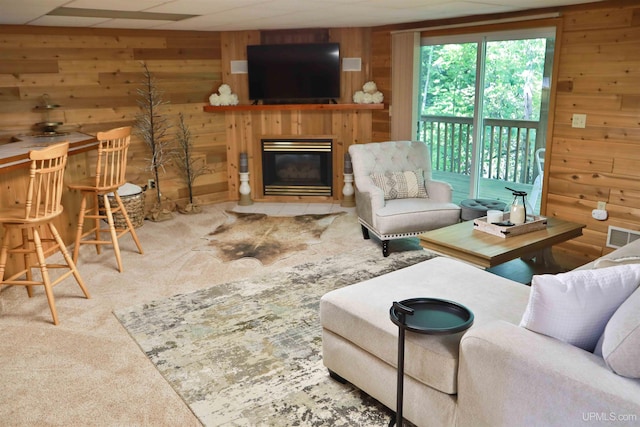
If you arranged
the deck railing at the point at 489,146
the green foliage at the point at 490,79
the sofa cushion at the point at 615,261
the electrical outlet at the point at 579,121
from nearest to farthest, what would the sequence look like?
the sofa cushion at the point at 615,261, the electrical outlet at the point at 579,121, the green foliage at the point at 490,79, the deck railing at the point at 489,146

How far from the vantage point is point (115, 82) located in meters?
5.88

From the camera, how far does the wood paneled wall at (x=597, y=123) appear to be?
4.16 metres

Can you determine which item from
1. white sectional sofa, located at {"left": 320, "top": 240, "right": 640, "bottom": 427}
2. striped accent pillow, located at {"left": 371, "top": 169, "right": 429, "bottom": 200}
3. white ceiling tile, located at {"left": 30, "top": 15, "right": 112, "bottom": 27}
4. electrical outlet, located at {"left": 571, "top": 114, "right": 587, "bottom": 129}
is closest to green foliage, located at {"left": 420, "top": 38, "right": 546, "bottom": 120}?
electrical outlet, located at {"left": 571, "top": 114, "right": 587, "bottom": 129}

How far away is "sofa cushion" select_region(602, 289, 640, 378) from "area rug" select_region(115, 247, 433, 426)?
1100 mm

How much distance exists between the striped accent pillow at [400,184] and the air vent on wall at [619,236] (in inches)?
61.5

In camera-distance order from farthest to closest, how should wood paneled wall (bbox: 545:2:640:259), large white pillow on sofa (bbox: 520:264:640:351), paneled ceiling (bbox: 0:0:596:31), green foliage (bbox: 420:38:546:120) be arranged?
green foliage (bbox: 420:38:546:120) < wood paneled wall (bbox: 545:2:640:259) < paneled ceiling (bbox: 0:0:596:31) < large white pillow on sofa (bbox: 520:264:640:351)

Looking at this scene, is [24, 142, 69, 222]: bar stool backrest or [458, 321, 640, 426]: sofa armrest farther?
[24, 142, 69, 222]: bar stool backrest

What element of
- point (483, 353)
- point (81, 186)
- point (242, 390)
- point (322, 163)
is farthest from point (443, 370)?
point (322, 163)

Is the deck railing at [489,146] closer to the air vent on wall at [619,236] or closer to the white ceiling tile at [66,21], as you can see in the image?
the air vent on wall at [619,236]

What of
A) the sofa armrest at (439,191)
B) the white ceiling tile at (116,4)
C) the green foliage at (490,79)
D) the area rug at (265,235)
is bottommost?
the area rug at (265,235)

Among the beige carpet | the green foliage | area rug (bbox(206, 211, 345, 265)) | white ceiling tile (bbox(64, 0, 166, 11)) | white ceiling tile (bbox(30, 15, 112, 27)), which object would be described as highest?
white ceiling tile (bbox(30, 15, 112, 27))

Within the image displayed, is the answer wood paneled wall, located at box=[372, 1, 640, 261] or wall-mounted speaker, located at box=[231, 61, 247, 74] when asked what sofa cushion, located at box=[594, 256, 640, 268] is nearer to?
wood paneled wall, located at box=[372, 1, 640, 261]

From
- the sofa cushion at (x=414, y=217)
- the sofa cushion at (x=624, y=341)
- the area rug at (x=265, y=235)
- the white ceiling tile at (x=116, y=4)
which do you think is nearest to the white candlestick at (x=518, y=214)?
the sofa cushion at (x=414, y=217)

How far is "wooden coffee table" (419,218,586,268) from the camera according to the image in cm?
347
